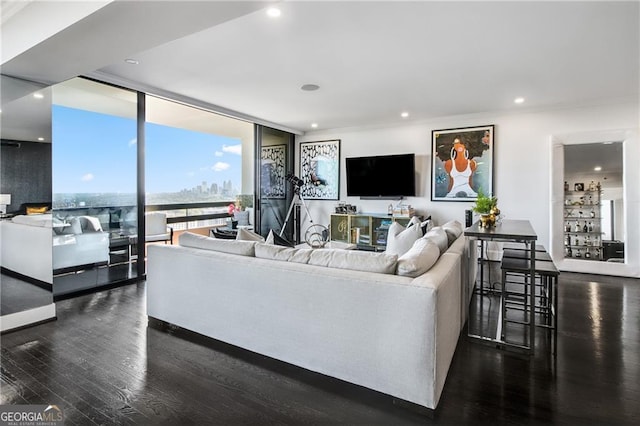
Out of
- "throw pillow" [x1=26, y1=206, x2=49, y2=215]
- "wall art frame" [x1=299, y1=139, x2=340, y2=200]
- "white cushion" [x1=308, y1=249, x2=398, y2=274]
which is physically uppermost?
"wall art frame" [x1=299, y1=139, x2=340, y2=200]

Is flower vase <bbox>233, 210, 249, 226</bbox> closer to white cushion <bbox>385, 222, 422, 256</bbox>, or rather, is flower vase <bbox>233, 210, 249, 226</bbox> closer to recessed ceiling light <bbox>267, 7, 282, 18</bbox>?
white cushion <bbox>385, 222, 422, 256</bbox>

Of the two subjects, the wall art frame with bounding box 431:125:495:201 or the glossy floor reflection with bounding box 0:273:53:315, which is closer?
the glossy floor reflection with bounding box 0:273:53:315

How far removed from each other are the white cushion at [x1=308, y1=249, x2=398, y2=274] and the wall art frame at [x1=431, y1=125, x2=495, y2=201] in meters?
4.15

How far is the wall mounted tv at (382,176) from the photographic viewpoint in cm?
604

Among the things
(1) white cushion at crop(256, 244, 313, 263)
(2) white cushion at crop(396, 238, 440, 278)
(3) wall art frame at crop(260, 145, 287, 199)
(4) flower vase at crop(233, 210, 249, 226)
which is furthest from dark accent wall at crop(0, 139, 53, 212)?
(3) wall art frame at crop(260, 145, 287, 199)

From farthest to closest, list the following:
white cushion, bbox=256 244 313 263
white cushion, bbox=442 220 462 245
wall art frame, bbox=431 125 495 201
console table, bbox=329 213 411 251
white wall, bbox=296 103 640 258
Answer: console table, bbox=329 213 411 251
wall art frame, bbox=431 125 495 201
white wall, bbox=296 103 640 258
white cushion, bbox=442 220 462 245
white cushion, bbox=256 244 313 263

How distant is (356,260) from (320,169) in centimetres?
522

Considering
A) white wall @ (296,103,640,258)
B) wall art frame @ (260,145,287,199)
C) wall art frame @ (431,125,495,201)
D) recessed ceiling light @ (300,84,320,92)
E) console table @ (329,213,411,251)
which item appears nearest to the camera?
recessed ceiling light @ (300,84,320,92)

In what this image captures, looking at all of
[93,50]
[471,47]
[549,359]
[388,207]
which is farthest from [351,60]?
[388,207]

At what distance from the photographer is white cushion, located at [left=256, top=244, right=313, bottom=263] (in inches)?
86.3

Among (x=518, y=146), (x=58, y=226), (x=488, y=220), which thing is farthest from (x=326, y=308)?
(x=518, y=146)

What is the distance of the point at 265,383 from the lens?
199 cm

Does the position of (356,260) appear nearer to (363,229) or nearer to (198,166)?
(363,229)

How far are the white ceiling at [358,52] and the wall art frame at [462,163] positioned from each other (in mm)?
688
